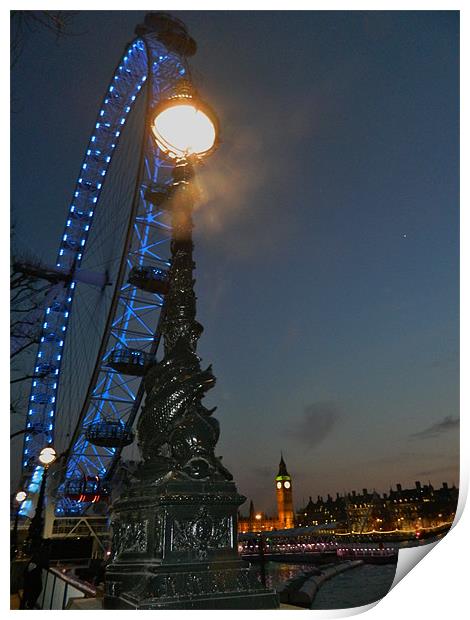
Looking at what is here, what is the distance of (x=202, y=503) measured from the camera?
10.3 ft

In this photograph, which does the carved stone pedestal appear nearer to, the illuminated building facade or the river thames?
the river thames

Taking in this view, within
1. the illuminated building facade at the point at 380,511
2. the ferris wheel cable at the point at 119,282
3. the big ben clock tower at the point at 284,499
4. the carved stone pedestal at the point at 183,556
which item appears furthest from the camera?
the big ben clock tower at the point at 284,499

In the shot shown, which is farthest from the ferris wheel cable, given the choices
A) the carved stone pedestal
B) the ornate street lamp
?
the carved stone pedestal

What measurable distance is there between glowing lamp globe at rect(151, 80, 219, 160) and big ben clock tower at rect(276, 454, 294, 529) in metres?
88.5

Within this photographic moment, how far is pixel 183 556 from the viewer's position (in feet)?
9.80

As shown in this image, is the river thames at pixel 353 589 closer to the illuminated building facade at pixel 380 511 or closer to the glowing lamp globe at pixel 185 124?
the glowing lamp globe at pixel 185 124

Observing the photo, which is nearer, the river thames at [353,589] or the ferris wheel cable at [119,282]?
the river thames at [353,589]

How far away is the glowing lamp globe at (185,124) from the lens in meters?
3.46

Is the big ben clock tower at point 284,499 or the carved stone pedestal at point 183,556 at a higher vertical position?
the big ben clock tower at point 284,499

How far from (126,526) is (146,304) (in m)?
16.5

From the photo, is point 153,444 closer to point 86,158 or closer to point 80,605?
point 80,605

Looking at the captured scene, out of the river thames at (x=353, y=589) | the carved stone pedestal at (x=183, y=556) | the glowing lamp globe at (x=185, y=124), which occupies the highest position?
the glowing lamp globe at (x=185, y=124)

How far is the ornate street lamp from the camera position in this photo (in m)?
2.94

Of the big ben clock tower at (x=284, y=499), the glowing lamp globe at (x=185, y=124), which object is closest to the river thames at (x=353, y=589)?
the glowing lamp globe at (x=185, y=124)
